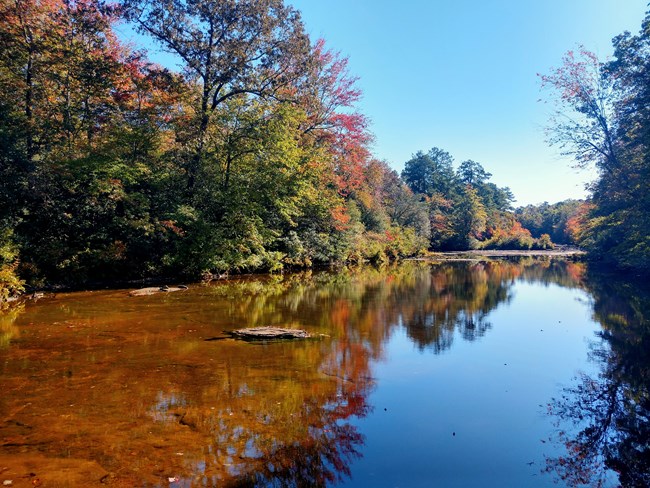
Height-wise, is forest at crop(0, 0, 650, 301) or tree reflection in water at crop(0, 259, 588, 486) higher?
forest at crop(0, 0, 650, 301)

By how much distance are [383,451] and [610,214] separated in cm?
2374

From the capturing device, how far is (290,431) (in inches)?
179

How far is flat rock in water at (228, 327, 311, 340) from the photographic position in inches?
331

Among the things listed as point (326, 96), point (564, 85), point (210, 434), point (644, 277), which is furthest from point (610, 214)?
point (210, 434)

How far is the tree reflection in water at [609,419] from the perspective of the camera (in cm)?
407

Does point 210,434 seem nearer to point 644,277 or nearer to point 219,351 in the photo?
point 219,351

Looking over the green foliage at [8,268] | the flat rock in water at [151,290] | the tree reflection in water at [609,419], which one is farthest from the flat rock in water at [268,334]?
the green foliage at [8,268]

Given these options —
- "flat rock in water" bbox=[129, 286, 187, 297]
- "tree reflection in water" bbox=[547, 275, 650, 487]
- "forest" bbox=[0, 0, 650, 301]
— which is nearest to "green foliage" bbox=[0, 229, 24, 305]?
"forest" bbox=[0, 0, 650, 301]

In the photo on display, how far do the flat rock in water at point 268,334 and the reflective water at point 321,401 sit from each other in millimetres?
328

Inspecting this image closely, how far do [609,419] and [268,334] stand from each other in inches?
230

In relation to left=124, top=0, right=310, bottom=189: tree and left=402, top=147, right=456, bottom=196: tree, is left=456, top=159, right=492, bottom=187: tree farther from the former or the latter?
left=124, top=0, right=310, bottom=189: tree

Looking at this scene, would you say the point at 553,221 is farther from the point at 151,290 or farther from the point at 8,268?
the point at 8,268

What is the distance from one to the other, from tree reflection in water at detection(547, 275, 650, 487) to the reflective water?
0.08 feet

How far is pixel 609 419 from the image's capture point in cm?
522
